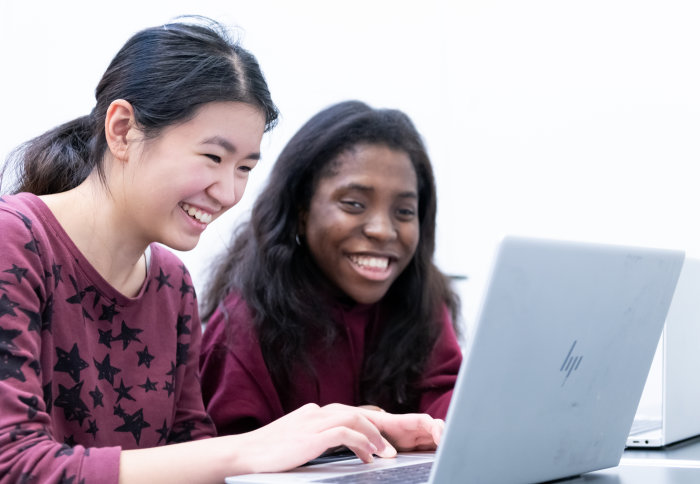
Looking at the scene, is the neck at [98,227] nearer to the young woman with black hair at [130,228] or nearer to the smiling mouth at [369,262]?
the young woman with black hair at [130,228]

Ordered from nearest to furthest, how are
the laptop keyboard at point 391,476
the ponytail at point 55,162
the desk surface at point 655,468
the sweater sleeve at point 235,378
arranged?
the laptop keyboard at point 391,476 < the desk surface at point 655,468 < the ponytail at point 55,162 < the sweater sleeve at point 235,378

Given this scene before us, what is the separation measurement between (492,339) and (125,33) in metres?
1.40

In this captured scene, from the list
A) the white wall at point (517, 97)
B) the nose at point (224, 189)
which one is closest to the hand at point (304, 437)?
the nose at point (224, 189)

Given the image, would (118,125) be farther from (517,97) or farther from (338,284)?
(517,97)

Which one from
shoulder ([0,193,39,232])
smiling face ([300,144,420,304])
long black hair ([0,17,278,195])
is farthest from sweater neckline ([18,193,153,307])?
smiling face ([300,144,420,304])

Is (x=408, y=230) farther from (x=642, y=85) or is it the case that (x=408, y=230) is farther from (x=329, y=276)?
(x=642, y=85)

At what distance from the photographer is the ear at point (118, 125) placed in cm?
114

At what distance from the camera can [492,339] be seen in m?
0.72

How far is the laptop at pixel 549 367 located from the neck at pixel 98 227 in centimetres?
41

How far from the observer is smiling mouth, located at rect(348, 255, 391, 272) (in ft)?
5.42

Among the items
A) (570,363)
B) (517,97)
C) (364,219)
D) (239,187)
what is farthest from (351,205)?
(517,97)

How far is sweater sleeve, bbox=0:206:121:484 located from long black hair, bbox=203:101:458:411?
622mm

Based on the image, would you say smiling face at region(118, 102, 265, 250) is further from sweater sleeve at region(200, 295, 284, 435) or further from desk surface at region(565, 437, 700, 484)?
desk surface at region(565, 437, 700, 484)

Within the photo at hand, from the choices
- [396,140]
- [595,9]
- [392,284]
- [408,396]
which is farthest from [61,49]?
[595,9]
